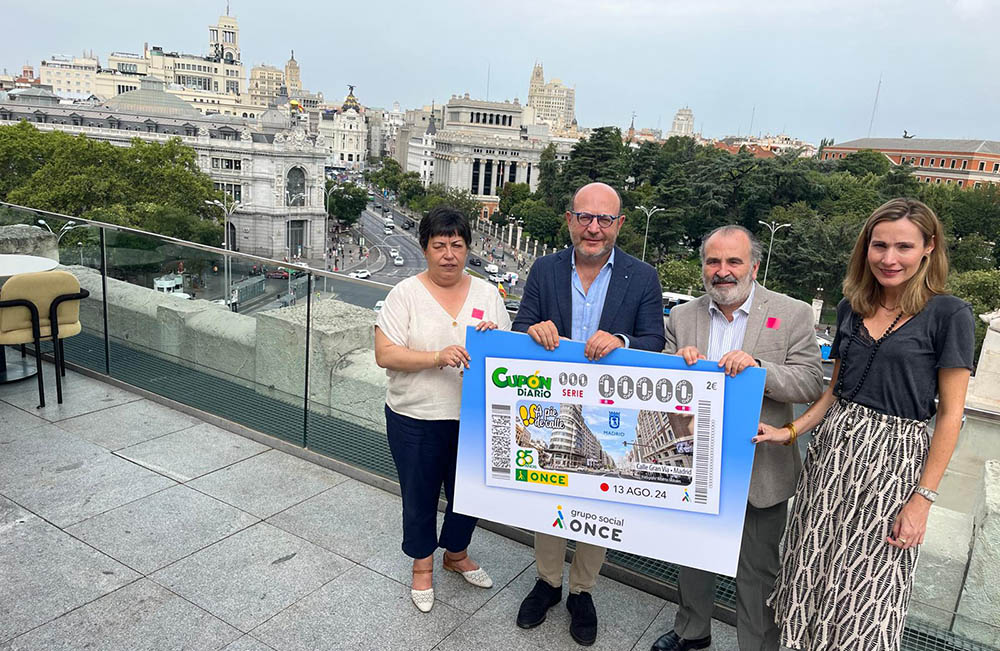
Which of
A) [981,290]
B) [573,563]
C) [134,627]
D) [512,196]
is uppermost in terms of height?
[512,196]

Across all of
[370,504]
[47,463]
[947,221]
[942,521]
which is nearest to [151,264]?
[47,463]

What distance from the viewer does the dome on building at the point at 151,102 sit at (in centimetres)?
8244

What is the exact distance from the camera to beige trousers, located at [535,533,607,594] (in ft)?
9.12

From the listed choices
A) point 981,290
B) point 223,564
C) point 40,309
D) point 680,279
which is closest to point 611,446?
point 223,564

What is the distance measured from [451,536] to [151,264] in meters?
3.41

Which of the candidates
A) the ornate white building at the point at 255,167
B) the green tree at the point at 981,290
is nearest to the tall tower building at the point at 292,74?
the ornate white building at the point at 255,167

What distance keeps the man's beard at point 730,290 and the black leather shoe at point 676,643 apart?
134 cm

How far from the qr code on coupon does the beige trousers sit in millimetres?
355

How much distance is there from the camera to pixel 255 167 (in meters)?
61.2

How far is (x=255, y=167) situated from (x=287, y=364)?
62.0 meters

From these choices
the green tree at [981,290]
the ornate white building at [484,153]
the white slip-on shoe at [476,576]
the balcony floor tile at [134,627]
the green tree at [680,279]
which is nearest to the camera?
the balcony floor tile at [134,627]

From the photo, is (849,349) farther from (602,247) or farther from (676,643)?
(676,643)

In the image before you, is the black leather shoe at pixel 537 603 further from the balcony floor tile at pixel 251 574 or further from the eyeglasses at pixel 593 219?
the eyeglasses at pixel 593 219

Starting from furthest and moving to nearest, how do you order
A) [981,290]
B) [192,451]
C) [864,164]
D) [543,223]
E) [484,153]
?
1. [484,153]
2. [864,164]
3. [543,223]
4. [981,290]
5. [192,451]
